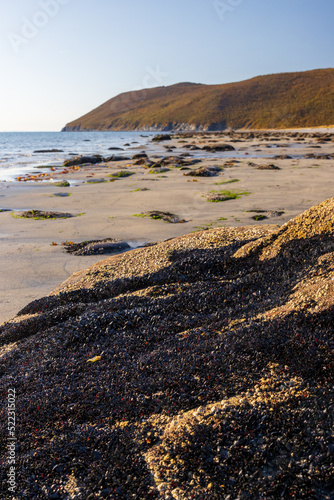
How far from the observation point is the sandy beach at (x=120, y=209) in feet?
19.1

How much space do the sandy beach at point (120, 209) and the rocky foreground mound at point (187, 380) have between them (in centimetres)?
155

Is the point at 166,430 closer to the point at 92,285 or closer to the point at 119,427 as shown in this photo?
the point at 119,427

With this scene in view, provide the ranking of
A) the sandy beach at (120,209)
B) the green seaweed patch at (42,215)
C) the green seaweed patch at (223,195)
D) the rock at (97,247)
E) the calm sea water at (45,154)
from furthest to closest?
the calm sea water at (45,154) < the green seaweed patch at (223,195) < the green seaweed patch at (42,215) < the rock at (97,247) < the sandy beach at (120,209)

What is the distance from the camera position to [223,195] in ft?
36.8

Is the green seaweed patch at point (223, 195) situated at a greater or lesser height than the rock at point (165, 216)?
greater

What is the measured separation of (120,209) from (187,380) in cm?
809

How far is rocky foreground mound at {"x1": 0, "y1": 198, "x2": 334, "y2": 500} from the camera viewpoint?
6.09ft

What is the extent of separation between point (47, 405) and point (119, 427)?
0.52 metres

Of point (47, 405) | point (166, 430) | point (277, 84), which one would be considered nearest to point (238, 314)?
point (166, 430)

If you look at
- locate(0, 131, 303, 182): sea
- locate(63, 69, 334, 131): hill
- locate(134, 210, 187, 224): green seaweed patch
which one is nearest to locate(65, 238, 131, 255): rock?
locate(134, 210, 187, 224): green seaweed patch

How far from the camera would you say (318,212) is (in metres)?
3.99

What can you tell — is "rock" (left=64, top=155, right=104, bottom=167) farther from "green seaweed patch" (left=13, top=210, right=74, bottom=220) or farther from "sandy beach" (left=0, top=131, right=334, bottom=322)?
"green seaweed patch" (left=13, top=210, right=74, bottom=220)

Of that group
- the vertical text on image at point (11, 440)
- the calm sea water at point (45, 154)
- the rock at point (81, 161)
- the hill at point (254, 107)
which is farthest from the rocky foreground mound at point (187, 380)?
the hill at point (254, 107)

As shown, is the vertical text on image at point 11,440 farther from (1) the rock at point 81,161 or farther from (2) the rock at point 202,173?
(1) the rock at point 81,161
